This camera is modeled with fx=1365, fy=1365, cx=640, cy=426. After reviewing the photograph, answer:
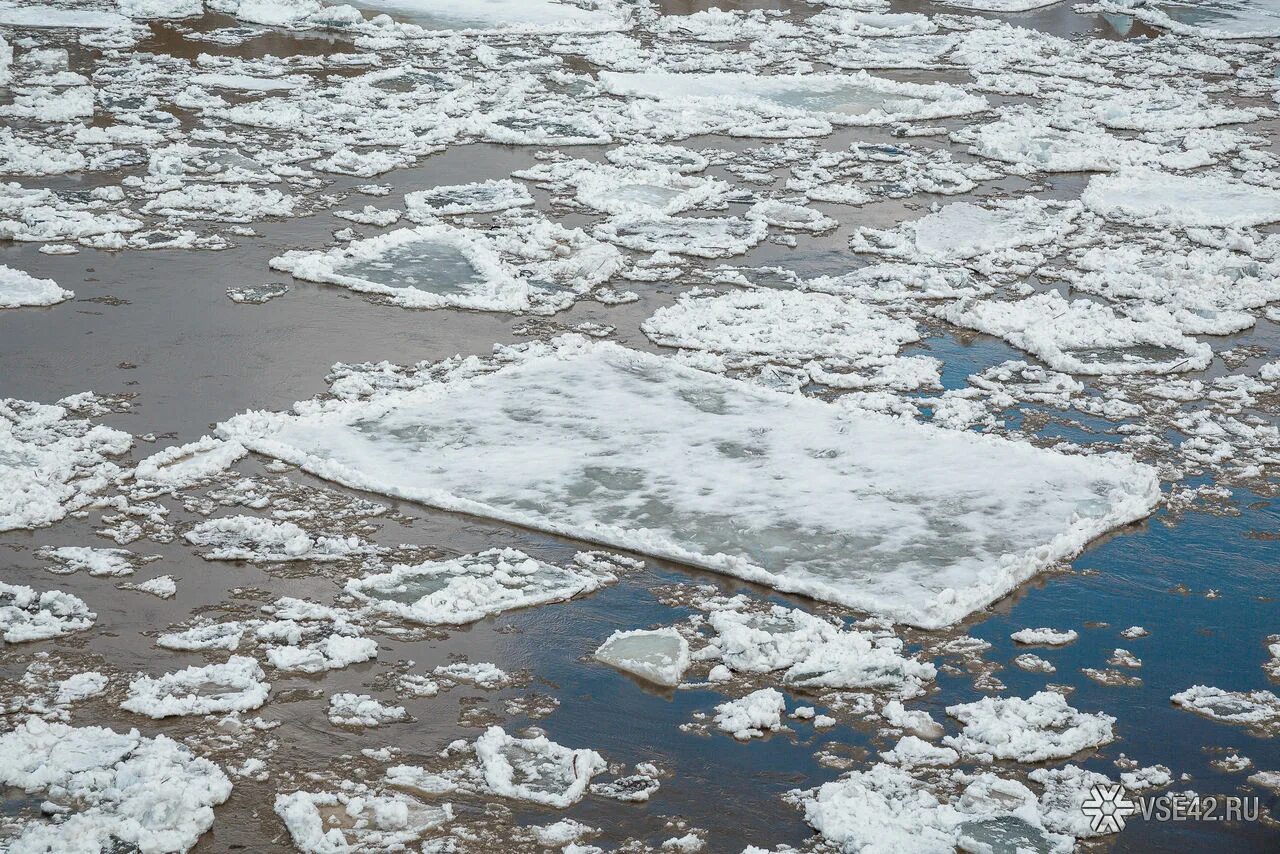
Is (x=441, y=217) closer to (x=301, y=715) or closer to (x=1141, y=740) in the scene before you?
(x=301, y=715)

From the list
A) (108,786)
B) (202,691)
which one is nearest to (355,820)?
(108,786)

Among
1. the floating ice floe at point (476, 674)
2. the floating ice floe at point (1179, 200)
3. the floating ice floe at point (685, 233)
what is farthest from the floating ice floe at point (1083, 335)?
the floating ice floe at point (476, 674)

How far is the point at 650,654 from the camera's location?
394cm

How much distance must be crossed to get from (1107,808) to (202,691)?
238 centimetres

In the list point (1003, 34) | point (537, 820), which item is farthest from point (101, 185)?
point (1003, 34)

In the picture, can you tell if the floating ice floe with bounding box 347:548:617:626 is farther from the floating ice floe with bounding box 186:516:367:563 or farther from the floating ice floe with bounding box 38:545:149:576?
the floating ice floe with bounding box 38:545:149:576

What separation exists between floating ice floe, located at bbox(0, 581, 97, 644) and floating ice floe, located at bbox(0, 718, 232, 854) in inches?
18.4

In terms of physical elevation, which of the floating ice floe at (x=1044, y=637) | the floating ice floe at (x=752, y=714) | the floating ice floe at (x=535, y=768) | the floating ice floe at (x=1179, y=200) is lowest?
the floating ice floe at (x=535, y=768)

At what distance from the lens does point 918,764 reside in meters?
3.53

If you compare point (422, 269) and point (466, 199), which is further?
point (466, 199)

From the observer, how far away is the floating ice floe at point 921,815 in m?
3.22

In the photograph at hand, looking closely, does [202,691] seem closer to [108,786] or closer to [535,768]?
[108,786]

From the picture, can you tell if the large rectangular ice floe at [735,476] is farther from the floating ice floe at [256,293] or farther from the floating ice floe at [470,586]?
the floating ice floe at [256,293]

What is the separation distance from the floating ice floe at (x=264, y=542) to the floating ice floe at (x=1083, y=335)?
11.1 feet
